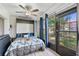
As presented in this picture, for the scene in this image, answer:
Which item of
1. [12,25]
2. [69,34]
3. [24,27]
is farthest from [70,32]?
[12,25]

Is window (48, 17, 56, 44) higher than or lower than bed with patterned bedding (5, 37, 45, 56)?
higher

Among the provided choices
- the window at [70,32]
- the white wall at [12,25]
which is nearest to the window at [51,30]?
the window at [70,32]

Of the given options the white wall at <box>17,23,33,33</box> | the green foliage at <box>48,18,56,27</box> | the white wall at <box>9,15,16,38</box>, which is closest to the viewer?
the white wall at <box>17,23,33,33</box>

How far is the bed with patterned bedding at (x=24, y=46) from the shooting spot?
2004 millimetres

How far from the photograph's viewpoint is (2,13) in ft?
8.30

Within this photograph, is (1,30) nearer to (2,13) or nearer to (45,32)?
(2,13)

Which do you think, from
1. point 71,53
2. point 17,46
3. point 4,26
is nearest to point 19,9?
point 17,46

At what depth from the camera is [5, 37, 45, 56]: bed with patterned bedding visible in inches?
78.9

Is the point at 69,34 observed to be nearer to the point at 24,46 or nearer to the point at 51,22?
the point at 51,22

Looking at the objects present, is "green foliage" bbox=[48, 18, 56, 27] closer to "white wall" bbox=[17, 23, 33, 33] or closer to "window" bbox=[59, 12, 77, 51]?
"window" bbox=[59, 12, 77, 51]

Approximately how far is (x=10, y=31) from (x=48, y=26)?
4.35ft

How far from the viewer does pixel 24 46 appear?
89.7 inches

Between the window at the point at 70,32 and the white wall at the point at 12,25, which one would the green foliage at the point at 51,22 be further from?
the white wall at the point at 12,25

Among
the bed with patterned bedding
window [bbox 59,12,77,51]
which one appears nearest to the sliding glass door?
window [bbox 59,12,77,51]
